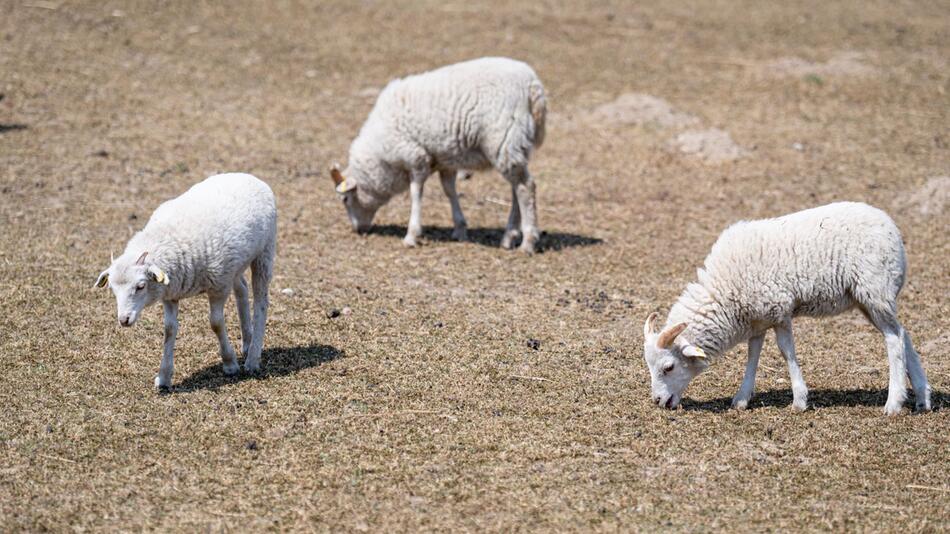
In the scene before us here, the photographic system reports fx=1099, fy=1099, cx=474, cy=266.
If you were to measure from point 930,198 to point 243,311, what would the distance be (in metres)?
9.85

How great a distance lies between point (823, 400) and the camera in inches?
355

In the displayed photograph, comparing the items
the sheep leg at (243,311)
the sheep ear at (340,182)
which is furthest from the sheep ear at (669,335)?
the sheep ear at (340,182)

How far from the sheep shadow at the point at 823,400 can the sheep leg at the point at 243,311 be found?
3.76 metres

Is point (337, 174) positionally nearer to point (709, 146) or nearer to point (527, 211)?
point (527, 211)

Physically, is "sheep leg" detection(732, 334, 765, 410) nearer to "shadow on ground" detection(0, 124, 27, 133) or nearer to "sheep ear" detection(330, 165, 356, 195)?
"sheep ear" detection(330, 165, 356, 195)

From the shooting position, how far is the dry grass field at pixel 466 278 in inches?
288

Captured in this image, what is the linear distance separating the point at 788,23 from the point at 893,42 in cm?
222

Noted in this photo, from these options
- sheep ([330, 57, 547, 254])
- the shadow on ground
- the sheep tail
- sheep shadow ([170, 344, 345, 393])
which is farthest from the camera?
the shadow on ground

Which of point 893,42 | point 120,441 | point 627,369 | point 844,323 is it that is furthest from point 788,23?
point 120,441

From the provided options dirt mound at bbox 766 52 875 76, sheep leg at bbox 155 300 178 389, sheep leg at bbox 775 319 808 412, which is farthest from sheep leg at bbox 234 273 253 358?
dirt mound at bbox 766 52 875 76

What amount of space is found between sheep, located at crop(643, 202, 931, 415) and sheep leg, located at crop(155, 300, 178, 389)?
12.3ft

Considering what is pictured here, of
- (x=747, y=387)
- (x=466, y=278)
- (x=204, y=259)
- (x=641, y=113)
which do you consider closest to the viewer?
(x=204, y=259)

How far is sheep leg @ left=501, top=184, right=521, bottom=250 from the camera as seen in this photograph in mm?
13539

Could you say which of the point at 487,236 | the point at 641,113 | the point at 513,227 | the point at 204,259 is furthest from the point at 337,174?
the point at 641,113
